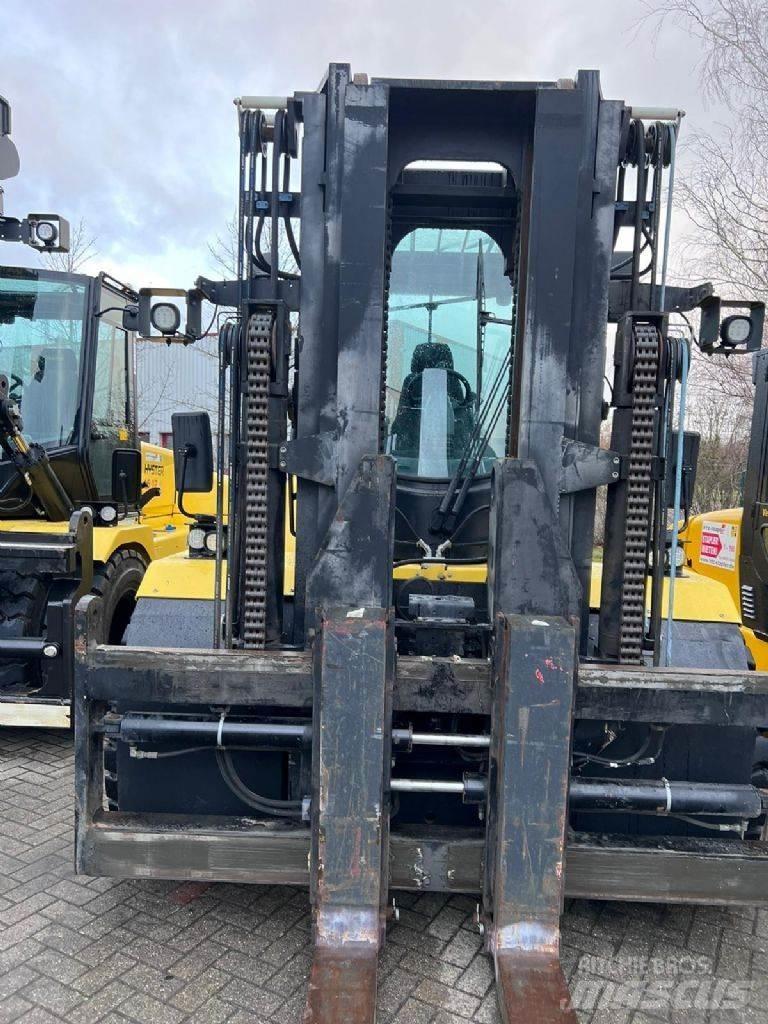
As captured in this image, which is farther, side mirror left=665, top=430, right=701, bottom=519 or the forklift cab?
the forklift cab

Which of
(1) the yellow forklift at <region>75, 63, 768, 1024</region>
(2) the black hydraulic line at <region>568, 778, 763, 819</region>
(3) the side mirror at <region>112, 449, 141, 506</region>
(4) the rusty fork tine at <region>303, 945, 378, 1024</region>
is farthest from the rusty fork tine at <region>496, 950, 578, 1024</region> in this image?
(3) the side mirror at <region>112, 449, 141, 506</region>

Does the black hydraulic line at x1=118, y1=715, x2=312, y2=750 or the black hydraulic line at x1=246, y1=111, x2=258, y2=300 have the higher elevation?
the black hydraulic line at x1=246, y1=111, x2=258, y2=300

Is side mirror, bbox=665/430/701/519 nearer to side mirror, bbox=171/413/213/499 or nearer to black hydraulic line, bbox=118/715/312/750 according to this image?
black hydraulic line, bbox=118/715/312/750

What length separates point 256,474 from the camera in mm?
3117

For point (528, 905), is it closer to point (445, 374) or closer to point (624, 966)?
point (624, 966)

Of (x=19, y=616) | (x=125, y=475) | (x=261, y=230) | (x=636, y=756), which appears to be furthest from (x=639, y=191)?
(x=19, y=616)

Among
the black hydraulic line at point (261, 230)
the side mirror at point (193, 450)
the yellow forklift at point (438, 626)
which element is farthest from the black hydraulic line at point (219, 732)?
the black hydraulic line at point (261, 230)

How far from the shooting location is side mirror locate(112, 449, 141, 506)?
236 inches

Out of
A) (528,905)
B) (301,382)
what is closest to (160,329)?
(301,382)

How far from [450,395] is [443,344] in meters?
0.26

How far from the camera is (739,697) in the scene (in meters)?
2.77

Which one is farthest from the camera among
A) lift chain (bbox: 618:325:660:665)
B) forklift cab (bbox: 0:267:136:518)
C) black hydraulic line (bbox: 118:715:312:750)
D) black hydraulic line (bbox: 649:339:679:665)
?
forklift cab (bbox: 0:267:136:518)

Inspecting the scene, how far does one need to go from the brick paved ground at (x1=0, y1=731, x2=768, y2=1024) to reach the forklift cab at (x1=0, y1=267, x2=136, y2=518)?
2994 millimetres

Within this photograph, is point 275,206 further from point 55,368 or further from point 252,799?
point 55,368
